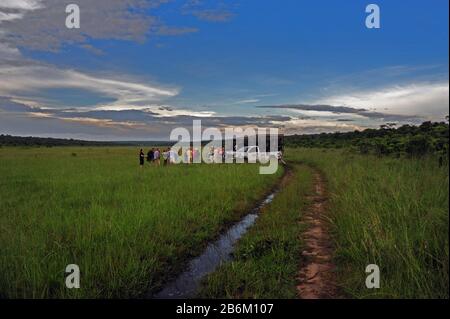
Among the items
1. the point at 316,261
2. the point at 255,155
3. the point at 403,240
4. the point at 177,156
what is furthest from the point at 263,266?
the point at 255,155

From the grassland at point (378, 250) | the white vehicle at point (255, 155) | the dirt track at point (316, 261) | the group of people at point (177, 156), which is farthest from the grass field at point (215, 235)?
the white vehicle at point (255, 155)

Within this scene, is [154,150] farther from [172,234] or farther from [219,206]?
[172,234]

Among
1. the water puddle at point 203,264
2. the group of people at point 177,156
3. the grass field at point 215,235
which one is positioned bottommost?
the water puddle at point 203,264

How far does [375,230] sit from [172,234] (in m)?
3.65

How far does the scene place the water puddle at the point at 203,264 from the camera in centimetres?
486

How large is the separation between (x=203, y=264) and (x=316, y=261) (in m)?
1.88

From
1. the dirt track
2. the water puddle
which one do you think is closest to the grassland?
the dirt track

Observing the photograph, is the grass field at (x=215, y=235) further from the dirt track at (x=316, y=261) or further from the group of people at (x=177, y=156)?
the group of people at (x=177, y=156)

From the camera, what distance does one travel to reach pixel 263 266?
5.39 meters

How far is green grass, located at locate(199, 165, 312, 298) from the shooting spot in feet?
15.1

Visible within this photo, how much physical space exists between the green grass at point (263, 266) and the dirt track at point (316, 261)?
14cm

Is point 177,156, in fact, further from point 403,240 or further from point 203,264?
point 403,240

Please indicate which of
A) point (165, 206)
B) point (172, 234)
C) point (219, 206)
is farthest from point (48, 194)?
point (172, 234)
